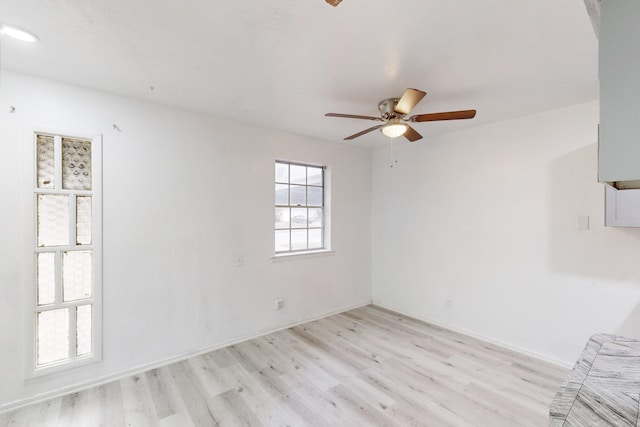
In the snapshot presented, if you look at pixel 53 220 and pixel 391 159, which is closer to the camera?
pixel 53 220

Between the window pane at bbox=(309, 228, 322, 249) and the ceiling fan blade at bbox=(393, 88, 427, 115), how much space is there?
2.40 m

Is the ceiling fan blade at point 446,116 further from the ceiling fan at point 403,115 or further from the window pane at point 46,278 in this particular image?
the window pane at point 46,278

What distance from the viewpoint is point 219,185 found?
3082 mm

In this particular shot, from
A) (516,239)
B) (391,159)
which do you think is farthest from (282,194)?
(516,239)

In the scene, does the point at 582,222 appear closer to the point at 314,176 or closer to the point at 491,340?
the point at 491,340

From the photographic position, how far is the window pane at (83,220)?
2375mm

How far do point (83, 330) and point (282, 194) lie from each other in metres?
2.42

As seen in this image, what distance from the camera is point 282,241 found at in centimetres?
380

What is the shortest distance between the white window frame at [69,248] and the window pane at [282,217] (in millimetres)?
1889

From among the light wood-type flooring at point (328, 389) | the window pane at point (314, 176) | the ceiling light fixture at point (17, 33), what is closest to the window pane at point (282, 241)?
the window pane at point (314, 176)

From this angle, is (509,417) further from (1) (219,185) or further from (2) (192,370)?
(1) (219,185)

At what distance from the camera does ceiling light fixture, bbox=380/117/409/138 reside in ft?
7.52

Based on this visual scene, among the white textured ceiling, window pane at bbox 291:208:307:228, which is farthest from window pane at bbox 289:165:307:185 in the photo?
the white textured ceiling

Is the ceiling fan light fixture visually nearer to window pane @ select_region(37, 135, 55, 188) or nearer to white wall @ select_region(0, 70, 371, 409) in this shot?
white wall @ select_region(0, 70, 371, 409)
